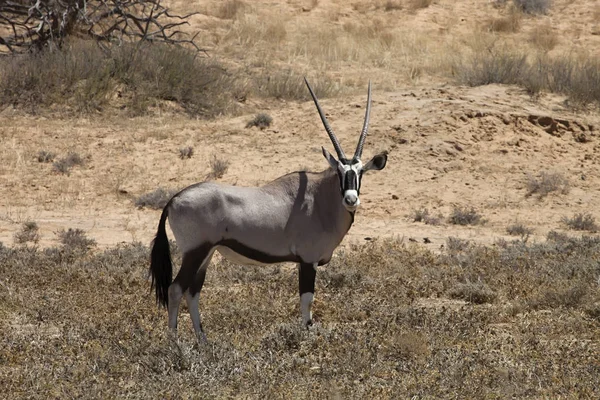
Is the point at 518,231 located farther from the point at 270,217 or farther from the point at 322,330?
the point at 270,217

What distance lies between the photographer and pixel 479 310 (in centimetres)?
916

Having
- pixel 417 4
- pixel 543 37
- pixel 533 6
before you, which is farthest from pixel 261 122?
pixel 533 6

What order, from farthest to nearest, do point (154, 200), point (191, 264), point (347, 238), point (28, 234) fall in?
point (154, 200), point (347, 238), point (28, 234), point (191, 264)

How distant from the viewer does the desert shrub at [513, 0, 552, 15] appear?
29359mm

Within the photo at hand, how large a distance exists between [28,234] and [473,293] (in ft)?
18.9

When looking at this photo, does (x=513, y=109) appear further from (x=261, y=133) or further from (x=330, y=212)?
(x=330, y=212)

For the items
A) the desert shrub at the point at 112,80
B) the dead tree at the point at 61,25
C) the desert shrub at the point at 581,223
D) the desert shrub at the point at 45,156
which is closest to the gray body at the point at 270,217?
the desert shrub at the point at 581,223

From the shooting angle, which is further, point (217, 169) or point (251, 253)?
point (217, 169)

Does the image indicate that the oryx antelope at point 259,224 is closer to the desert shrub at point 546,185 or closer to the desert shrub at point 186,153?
the desert shrub at point 546,185

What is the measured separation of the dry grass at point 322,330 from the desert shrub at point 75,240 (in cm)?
25

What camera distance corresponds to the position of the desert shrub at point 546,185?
51.0ft

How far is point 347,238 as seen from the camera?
13227 millimetres

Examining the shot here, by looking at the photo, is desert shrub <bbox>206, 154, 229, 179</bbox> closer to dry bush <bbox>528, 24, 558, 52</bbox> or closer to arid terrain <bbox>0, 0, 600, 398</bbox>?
arid terrain <bbox>0, 0, 600, 398</bbox>

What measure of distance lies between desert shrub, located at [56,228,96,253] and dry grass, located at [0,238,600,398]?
25 cm
